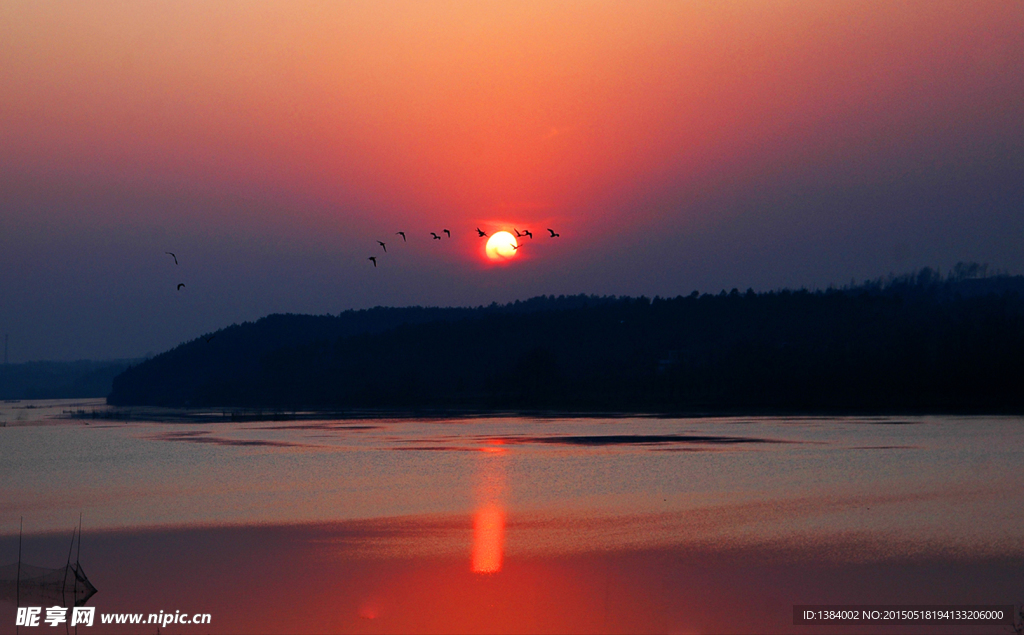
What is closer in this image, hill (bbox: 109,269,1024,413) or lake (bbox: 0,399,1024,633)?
lake (bbox: 0,399,1024,633)

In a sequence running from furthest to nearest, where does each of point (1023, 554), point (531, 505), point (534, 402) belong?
point (534, 402)
point (531, 505)
point (1023, 554)

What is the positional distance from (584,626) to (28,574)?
14.3 metres

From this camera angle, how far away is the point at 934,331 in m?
152

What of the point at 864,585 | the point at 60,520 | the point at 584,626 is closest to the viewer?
the point at 584,626

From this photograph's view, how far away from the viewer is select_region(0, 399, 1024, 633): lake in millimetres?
21969

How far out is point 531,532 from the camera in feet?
103

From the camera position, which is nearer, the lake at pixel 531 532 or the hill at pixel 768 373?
the lake at pixel 531 532

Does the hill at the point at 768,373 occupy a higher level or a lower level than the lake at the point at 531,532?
higher

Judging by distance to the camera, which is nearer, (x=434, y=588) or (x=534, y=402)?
(x=434, y=588)

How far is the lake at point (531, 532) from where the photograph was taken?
22.0 meters

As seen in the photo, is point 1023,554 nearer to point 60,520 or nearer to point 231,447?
point 60,520

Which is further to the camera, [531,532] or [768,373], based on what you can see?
[768,373]

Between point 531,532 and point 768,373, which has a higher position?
point 768,373

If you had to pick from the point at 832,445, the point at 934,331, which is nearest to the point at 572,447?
the point at 832,445
